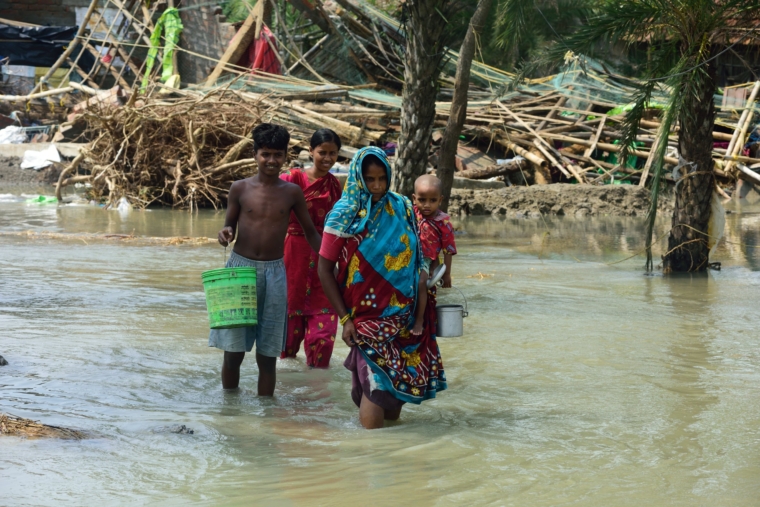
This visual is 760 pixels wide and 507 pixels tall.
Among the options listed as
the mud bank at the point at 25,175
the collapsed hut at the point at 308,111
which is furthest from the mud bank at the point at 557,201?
the mud bank at the point at 25,175

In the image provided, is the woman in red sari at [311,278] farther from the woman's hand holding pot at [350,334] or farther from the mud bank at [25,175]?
the mud bank at [25,175]

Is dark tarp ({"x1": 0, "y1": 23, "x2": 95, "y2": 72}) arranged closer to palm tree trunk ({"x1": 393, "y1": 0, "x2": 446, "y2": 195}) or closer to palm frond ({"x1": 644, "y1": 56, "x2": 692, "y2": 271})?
palm tree trunk ({"x1": 393, "y1": 0, "x2": 446, "y2": 195})

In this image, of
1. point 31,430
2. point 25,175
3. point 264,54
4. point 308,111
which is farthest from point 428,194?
point 25,175

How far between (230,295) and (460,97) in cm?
578

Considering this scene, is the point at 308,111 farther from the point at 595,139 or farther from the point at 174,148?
the point at 595,139

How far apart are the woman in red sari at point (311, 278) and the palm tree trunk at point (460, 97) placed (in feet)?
13.4

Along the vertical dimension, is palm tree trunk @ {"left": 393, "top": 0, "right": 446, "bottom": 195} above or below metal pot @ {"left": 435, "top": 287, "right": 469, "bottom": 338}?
above

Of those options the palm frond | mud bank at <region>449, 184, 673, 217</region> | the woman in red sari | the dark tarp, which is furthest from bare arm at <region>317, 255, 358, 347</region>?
the dark tarp

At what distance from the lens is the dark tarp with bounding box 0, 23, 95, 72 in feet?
73.9

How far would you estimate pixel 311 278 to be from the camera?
5086mm

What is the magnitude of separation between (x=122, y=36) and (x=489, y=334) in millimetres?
18131

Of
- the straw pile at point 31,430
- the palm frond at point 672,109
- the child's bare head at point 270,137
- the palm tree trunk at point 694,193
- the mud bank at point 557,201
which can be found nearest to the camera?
the straw pile at point 31,430

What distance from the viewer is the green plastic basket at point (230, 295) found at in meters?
3.91

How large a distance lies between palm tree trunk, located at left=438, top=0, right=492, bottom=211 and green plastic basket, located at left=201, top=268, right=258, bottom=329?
17.6 ft
